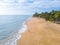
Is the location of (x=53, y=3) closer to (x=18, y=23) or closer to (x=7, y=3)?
(x=7, y=3)

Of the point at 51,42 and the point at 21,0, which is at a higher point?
the point at 21,0

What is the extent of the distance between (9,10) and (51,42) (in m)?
3.27

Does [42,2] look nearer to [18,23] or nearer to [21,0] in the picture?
[21,0]

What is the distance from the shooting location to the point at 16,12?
7.86 metres

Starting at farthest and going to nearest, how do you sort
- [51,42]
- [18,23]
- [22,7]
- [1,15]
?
[18,23] → [22,7] → [1,15] → [51,42]

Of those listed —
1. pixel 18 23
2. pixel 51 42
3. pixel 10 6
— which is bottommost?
pixel 18 23

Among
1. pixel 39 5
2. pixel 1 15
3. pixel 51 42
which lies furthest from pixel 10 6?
pixel 51 42

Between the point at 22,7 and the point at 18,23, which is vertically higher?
the point at 22,7

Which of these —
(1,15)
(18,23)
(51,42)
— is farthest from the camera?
(18,23)

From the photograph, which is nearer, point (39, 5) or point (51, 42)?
point (51, 42)

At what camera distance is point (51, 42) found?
5027mm

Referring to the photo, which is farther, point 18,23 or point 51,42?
point 18,23

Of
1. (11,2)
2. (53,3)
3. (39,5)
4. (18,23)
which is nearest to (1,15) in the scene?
(11,2)

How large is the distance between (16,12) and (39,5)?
97 centimetres
